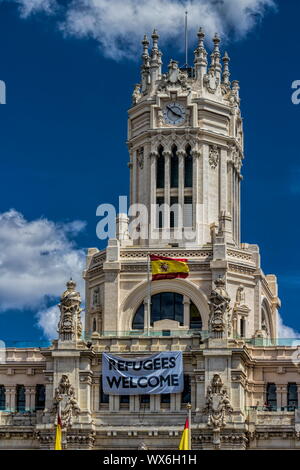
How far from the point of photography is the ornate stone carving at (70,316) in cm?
11506

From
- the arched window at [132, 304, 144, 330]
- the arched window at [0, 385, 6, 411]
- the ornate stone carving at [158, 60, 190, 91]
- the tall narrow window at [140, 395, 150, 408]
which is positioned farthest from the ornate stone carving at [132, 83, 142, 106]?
the tall narrow window at [140, 395, 150, 408]

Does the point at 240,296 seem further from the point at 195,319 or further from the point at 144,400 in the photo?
the point at 144,400

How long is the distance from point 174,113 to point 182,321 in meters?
21.8

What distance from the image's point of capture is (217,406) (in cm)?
11100

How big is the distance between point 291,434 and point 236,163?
32258 millimetres

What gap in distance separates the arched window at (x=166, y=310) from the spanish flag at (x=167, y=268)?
368cm

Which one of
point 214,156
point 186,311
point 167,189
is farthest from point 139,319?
point 214,156

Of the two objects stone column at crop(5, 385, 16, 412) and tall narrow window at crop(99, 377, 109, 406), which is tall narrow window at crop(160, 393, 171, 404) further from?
stone column at crop(5, 385, 16, 412)

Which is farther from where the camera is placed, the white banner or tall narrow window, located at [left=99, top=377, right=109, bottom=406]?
tall narrow window, located at [left=99, top=377, right=109, bottom=406]

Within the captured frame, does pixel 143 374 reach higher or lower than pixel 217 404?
higher

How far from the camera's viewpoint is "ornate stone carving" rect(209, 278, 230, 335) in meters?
113

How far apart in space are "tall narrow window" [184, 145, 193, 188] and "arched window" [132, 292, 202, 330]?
11830mm
